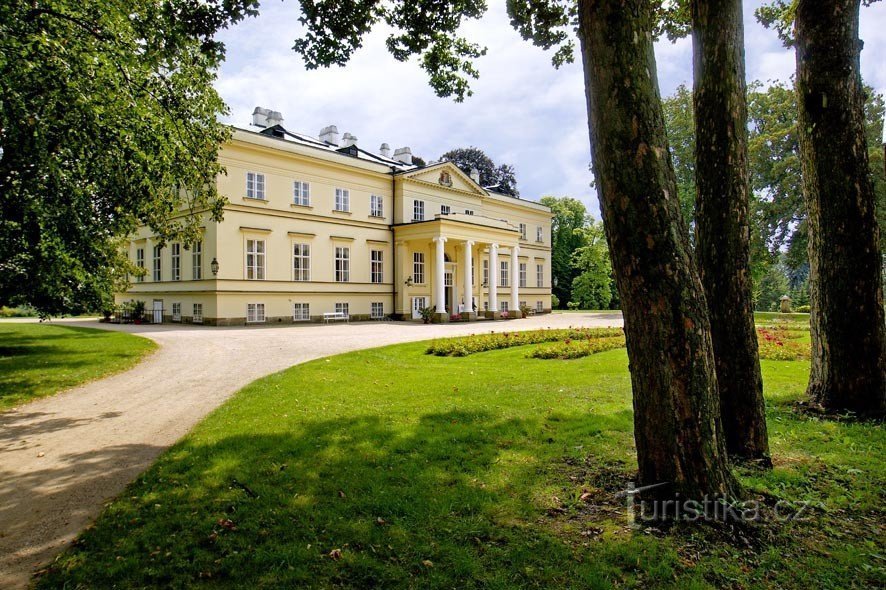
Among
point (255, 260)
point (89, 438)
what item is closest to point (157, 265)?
point (255, 260)

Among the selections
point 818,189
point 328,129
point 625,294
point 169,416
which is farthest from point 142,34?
point 328,129

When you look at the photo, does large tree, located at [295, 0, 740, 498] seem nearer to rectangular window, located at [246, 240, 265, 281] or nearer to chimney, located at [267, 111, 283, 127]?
rectangular window, located at [246, 240, 265, 281]

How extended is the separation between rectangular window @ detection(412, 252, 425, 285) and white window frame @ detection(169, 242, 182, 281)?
13375 millimetres

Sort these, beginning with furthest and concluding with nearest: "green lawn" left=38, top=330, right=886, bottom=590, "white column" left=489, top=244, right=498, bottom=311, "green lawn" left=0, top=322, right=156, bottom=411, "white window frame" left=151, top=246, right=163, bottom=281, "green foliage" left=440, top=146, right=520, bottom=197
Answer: "green foliage" left=440, top=146, right=520, bottom=197 < "white column" left=489, top=244, right=498, bottom=311 < "white window frame" left=151, top=246, right=163, bottom=281 < "green lawn" left=0, top=322, right=156, bottom=411 < "green lawn" left=38, top=330, right=886, bottom=590

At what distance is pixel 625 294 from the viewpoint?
3.51 meters

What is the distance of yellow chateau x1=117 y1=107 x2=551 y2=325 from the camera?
24.9 m

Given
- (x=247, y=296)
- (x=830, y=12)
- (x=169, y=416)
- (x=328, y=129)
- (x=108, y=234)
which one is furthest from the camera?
(x=328, y=129)

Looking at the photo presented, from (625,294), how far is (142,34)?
837 cm

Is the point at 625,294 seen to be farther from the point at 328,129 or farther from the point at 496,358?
the point at 328,129

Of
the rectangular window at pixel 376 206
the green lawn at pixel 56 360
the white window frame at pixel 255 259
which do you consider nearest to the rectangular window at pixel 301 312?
the white window frame at pixel 255 259

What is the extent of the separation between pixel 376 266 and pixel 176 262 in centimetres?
1102

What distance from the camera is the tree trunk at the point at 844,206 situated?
593 centimetres

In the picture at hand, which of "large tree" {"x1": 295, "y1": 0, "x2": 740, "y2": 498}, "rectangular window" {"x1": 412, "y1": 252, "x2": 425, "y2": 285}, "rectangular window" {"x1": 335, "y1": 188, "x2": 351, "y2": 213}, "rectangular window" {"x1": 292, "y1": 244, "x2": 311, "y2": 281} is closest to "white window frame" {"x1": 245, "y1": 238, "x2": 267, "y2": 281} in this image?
"rectangular window" {"x1": 292, "y1": 244, "x2": 311, "y2": 281}

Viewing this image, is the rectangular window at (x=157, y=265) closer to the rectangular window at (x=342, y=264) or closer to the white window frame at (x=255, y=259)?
the white window frame at (x=255, y=259)
